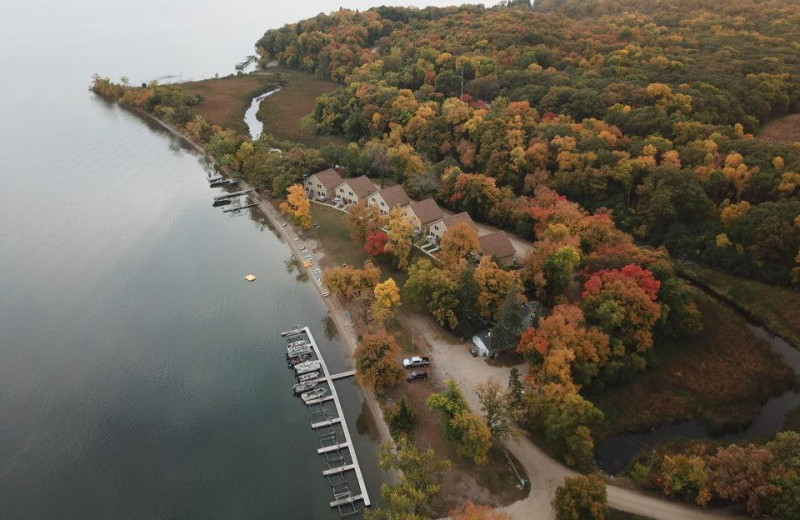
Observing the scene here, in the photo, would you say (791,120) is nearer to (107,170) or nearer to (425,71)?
(425,71)

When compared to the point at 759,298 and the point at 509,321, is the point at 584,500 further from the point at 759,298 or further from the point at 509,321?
the point at 759,298

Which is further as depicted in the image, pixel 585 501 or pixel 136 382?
pixel 136 382

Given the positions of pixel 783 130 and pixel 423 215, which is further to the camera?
pixel 783 130

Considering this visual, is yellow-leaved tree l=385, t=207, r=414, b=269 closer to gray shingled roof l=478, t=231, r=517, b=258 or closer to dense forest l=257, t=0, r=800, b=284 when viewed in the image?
gray shingled roof l=478, t=231, r=517, b=258

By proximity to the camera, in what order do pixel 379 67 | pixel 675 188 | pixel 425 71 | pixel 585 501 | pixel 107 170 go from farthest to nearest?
pixel 379 67 → pixel 425 71 → pixel 107 170 → pixel 675 188 → pixel 585 501

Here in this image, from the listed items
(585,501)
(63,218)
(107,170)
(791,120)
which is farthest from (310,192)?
(791,120)

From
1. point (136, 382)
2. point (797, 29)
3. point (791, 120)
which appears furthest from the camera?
point (797, 29)

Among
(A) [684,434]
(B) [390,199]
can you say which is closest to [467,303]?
(A) [684,434]

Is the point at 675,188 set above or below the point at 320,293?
above
